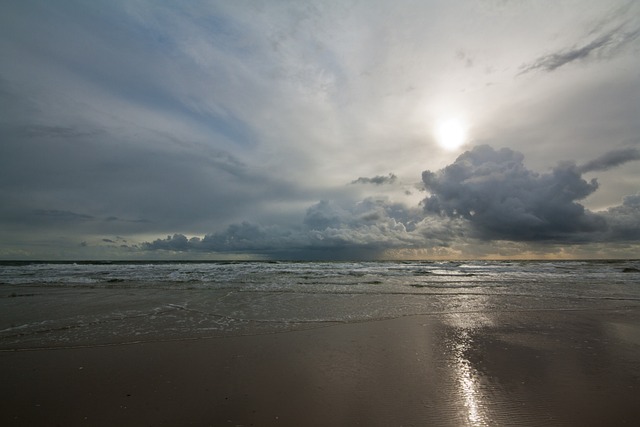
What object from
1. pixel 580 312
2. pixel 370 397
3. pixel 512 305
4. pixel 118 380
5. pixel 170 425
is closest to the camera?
pixel 170 425

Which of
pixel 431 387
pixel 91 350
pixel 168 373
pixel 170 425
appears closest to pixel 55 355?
pixel 91 350

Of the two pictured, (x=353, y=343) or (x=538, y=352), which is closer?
(x=538, y=352)

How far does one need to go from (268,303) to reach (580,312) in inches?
484

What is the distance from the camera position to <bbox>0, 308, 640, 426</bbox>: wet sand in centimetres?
475

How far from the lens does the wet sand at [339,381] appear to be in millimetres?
4746

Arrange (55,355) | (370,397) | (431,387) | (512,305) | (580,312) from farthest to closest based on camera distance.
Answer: (512,305)
(580,312)
(55,355)
(431,387)
(370,397)

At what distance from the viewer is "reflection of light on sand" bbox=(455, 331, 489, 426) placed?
183 inches

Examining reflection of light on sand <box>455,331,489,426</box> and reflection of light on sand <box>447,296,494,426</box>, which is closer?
reflection of light on sand <box>455,331,489,426</box>

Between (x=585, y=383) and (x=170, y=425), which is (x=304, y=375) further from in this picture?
(x=585, y=383)

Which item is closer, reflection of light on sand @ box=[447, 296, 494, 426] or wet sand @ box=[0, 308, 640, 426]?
wet sand @ box=[0, 308, 640, 426]

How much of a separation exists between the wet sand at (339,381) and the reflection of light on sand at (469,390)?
0.09 ft

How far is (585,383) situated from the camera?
5.84 m

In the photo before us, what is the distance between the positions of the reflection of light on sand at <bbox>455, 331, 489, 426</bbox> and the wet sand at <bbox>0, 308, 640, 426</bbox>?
26mm

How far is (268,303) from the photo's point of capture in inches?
586
